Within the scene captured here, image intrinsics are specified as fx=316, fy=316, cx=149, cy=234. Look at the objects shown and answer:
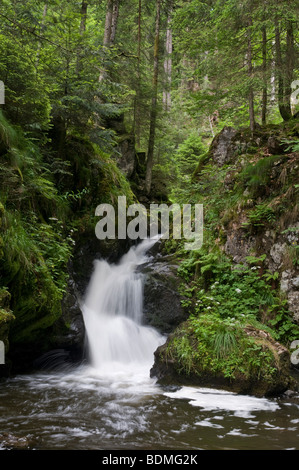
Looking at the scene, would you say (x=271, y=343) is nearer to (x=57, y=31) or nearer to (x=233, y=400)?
(x=233, y=400)

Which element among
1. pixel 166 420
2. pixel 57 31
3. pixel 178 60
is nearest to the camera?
pixel 166 420

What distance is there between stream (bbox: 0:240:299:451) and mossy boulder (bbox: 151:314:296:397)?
204mm

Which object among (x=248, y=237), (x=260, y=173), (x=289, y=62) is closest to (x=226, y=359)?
(x=248, y=237)

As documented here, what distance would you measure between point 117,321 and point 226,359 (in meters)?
3.19

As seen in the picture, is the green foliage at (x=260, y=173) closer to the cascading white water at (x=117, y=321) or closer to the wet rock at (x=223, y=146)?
the wet rock at (x=223, y=146)

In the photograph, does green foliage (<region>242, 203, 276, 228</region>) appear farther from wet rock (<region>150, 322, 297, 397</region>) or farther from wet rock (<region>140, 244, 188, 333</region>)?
wet rock (<region>150, 322, 297, 397</region>)

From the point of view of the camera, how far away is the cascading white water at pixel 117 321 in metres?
6.96

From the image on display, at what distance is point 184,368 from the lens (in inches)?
224

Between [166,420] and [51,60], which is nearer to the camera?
[166,420]

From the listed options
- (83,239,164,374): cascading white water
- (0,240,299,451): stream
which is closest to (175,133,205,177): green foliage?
(83,239,164,374): cascading white water

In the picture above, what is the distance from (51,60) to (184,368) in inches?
314
